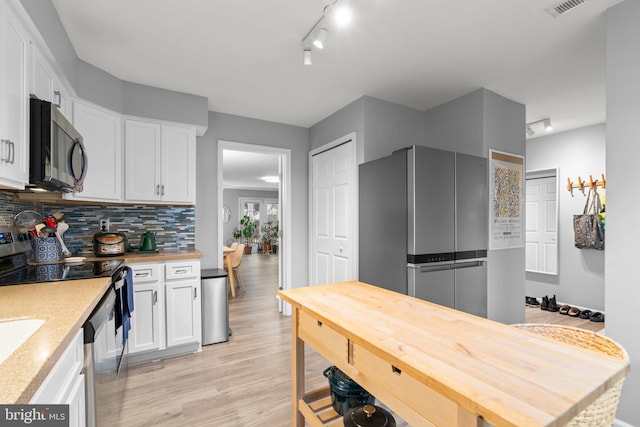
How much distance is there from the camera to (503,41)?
221cm

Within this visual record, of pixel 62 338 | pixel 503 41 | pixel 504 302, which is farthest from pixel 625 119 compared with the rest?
pixel 62 338

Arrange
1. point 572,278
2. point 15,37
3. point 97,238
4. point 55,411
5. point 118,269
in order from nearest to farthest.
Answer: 1. point 55,411
2. point 15,37
3. point 118,269
4. point 97,238
5. point 572,278

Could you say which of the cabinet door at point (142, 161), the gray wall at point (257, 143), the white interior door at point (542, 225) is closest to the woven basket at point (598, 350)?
the gray wall at point (257, 143)

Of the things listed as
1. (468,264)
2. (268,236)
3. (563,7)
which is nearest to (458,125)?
(563,7)

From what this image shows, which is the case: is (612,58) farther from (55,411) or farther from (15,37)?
(15,37)

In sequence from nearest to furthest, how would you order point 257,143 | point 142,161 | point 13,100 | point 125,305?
point 13,100, point 125,305, point 142,161, point 257,143

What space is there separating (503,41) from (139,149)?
3.22 m

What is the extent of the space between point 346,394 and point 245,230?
9620 millimetres

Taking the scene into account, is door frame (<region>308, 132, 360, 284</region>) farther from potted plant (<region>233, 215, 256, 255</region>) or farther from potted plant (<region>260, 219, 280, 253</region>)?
potted plant (<region>260, 219, 280, 253</region>)

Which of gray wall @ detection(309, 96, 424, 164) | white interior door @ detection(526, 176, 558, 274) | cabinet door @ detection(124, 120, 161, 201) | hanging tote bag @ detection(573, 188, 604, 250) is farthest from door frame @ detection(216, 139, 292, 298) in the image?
hanging tote bag @ detection(573, 188, 604, 250)

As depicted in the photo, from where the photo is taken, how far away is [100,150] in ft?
8.55

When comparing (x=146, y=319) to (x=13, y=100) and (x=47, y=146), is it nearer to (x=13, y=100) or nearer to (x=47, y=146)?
(x=47, y=146)

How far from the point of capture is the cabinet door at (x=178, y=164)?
2.95 meters

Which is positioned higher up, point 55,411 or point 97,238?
point 97,238
